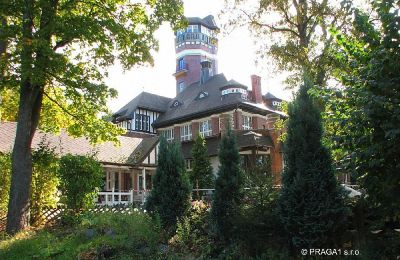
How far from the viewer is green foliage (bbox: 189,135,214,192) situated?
92.9ft

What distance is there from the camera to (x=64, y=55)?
45.5 ft

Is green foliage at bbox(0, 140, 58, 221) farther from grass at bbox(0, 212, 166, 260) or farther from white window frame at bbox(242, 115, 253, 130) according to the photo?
white window frame at bbox(242, 115, 253, 130)

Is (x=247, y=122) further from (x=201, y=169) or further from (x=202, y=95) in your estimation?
(x=201, y=169)

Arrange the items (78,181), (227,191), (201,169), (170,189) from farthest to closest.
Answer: (201,169) → (78,181) → (170,189) → (227,191)

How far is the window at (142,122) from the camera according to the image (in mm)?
45312

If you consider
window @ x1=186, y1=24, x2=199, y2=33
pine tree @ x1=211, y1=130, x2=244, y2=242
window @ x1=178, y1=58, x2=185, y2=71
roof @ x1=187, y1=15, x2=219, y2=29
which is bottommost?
pine tree @ x1=211, y1=130, x2=244, y2=242

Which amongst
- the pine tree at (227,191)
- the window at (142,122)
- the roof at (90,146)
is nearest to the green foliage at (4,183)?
the pine tree at (227,191)

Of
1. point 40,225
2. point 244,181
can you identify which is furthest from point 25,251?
point 244,181

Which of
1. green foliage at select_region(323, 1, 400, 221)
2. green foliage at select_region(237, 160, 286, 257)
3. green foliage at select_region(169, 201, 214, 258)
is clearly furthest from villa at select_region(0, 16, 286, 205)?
green foliage at select_region(323, 1, 400, 221)

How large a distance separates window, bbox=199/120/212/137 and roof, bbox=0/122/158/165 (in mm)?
7145

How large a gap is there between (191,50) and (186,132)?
66.5 ft

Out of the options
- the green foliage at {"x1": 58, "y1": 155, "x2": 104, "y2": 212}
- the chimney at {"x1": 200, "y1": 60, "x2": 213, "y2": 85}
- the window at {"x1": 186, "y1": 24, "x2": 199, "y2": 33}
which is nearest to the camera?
the green foliage at {"x1": 58, "y1": 155, "x2": 104, "y2": 212}

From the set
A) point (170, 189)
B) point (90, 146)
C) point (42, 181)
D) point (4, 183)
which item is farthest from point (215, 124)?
point (170, 189)

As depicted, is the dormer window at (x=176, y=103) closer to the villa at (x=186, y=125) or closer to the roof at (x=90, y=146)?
the villa at (x=186, y=125)
